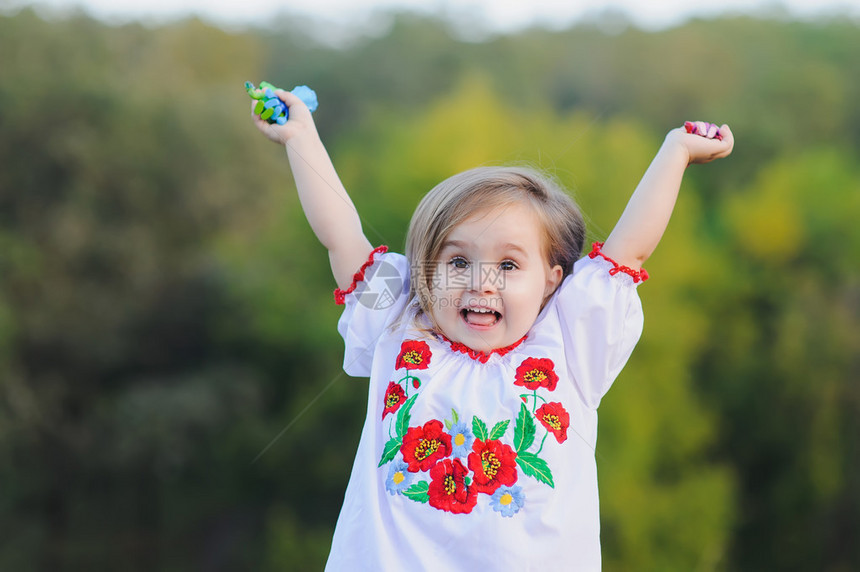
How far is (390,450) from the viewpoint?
1.65 metres

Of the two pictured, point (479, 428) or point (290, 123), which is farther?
point (290, 123)

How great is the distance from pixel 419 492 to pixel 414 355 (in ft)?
0.90

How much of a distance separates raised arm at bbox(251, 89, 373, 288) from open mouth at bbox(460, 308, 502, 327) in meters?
0.27

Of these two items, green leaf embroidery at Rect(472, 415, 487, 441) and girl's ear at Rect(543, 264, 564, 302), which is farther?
girl's ear at Rect(543, 264, 564, 302)

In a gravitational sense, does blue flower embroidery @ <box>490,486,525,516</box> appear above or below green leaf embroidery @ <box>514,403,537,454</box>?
below

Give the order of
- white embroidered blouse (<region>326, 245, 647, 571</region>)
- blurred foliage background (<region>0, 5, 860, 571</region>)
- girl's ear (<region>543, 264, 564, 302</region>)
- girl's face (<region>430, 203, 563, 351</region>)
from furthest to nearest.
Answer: blurred foliage background (<region>0, 5, 860, 571</region>) < girl's ear (<region>543, 264, 564, 302</region>) < girl's face (<region>430, 203, 563, 351</region>) < white embroidered blouse (<region>326, 245, 647, 571</region>)

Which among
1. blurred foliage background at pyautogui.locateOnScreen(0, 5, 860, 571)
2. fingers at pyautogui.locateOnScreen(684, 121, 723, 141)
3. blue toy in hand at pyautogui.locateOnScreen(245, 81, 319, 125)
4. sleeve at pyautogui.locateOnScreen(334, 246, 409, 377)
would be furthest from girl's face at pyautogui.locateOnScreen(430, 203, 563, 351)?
blurred foliage background at pyautogui.locateOnScreen(0, 5, 860, 571)

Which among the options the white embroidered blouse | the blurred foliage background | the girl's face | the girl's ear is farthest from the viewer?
the blurred foliage background

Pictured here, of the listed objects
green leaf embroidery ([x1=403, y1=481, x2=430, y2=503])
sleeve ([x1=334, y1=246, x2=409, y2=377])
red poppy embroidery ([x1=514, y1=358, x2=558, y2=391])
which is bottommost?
green leaf embroidery ([x1=403, y1=481, x2=430, y2=503])

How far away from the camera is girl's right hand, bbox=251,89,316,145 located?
5.92 feet

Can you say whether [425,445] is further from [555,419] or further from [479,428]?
[555,419]

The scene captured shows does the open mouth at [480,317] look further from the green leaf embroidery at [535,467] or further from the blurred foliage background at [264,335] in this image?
the blurred foliage background at [264,335]

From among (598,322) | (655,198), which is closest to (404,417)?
(598,322)

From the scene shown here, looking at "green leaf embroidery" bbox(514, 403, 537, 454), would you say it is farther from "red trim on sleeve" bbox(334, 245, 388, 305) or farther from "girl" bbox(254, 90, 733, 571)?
"red trim on sleeve" bbox(334, 245, 388, 305)
